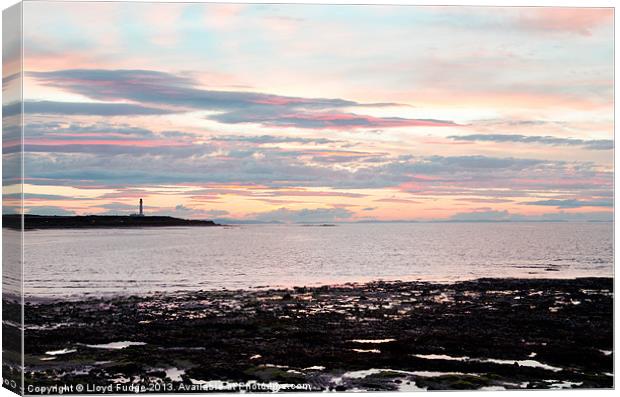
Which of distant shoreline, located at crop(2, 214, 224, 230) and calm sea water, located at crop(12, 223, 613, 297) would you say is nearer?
distant shoreline, located at crop(2, 214, 224, 230)

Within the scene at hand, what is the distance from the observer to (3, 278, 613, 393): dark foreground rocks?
57.8 ft

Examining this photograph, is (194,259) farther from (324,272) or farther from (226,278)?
(324,272)

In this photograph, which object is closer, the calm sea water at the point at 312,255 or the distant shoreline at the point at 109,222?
the distant shoreline at the point at 109,222

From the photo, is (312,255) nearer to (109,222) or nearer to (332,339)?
(332,339)

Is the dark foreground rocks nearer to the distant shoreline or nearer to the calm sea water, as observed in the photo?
the calm sea water

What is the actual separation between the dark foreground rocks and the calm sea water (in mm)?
277

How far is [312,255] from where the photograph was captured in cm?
1917

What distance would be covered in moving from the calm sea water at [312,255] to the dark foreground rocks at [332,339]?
28 centimetres

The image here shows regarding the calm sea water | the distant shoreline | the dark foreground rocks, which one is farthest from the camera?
the calm sea water

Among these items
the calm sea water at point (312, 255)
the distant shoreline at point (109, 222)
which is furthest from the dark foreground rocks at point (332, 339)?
the distant shoreline at point (109, 222)

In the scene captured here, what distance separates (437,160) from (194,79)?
14.1 ft

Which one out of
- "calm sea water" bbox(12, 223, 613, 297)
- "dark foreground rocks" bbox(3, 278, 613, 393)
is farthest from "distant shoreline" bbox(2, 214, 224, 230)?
"dark foreground rocks" bbox(3, 278, 613, 393)

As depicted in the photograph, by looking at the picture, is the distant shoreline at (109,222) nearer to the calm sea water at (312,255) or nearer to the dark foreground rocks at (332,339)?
the calm sea water at (312,255)

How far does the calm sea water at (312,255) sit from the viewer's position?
1894 cm
